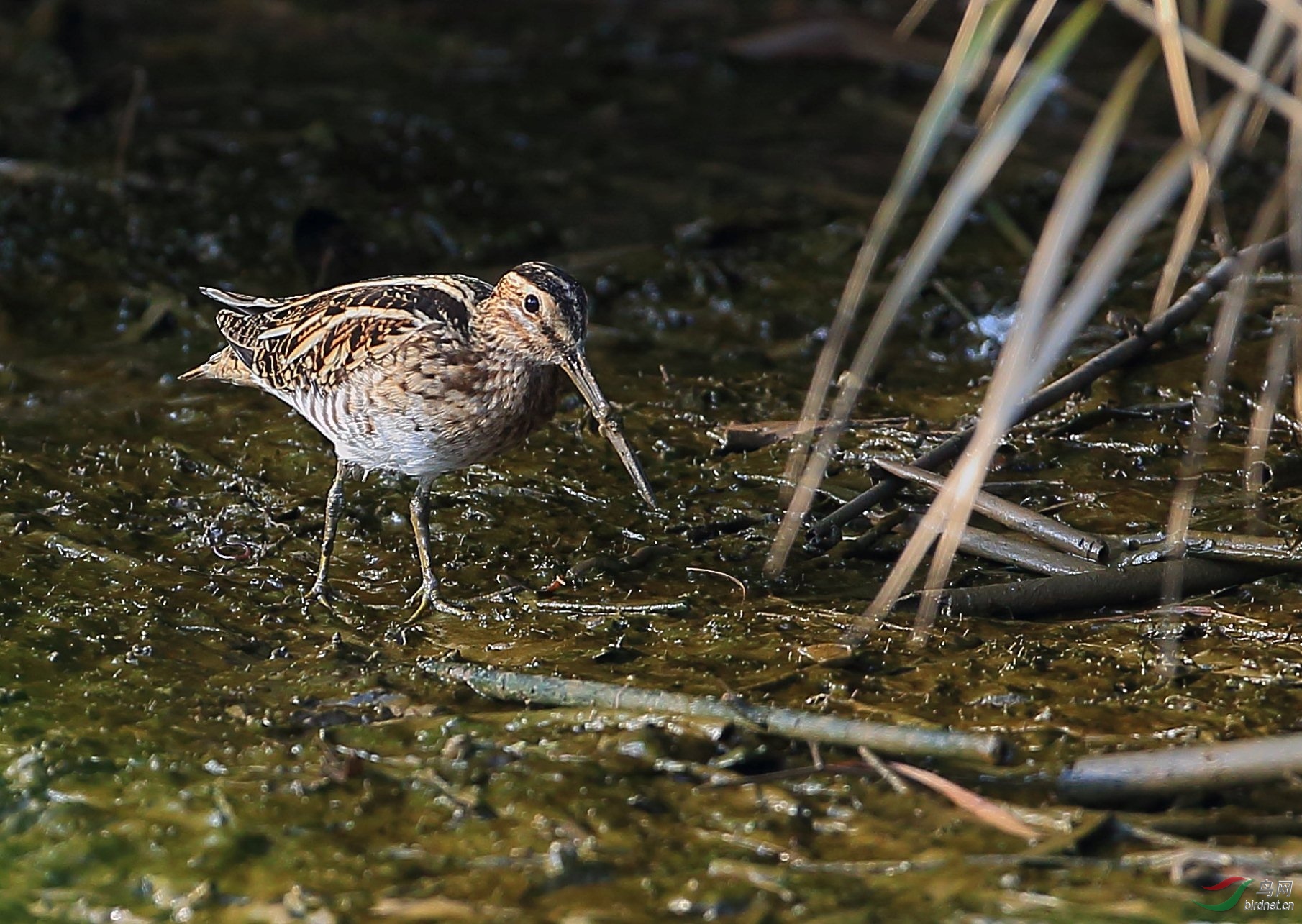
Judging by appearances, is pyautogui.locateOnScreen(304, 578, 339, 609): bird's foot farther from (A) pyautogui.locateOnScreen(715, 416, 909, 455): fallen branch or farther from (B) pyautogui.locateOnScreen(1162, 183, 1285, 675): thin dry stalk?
(B) pyautogui.locateOnScreen(1162, 183, 1285, 675): thin dry stalk

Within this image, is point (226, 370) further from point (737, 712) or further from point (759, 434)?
point (737, 712)

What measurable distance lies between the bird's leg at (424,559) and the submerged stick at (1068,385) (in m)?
1.16

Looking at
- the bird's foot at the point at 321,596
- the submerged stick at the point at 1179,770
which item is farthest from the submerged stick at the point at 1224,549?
the bird's foot at the point at 321,596

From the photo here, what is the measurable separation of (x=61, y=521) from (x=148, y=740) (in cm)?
A: 152

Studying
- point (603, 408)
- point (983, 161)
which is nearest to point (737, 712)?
point (603, 408)

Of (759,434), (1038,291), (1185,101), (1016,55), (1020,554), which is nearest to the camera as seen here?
(1038,291)

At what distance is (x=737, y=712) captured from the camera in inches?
146

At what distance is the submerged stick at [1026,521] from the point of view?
4461 mm

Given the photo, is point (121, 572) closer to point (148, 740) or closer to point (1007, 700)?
point (148, 740)

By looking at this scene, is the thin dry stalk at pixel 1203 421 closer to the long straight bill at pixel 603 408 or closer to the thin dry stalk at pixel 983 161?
the thin dry stalk at pixel 983 161

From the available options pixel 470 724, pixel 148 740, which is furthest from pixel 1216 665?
pixel 148 740

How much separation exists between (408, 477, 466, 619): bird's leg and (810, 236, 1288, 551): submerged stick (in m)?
1.16

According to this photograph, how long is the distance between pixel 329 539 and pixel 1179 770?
266cm

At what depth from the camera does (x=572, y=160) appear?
892 centimetres
